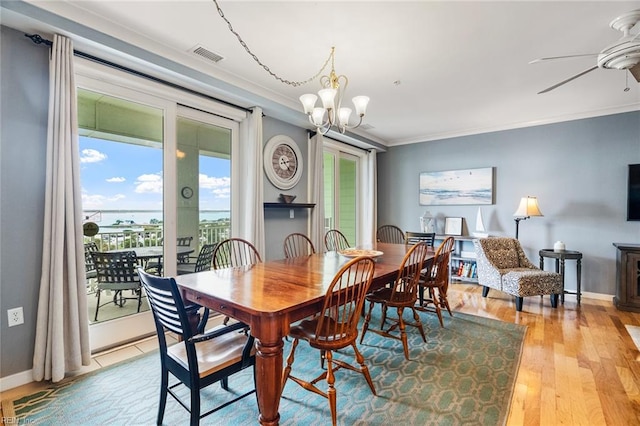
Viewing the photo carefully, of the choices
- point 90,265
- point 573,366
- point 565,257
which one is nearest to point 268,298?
point 90,265

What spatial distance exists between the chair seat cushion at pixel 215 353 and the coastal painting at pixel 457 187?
4.63m

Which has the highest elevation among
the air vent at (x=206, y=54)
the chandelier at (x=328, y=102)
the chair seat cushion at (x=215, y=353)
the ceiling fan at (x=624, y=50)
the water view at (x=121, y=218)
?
the air vent at (x=206, y=54)

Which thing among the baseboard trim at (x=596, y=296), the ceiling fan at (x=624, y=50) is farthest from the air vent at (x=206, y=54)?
the baseboard trim at (x=596, y=296)

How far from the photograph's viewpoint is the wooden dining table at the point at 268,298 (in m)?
1.44

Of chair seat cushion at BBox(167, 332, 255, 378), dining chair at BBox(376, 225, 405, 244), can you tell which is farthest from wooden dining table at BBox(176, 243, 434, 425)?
dining chair at BBox(376, 225, 405, 244)

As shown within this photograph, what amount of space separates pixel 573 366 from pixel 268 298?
98.2 inches

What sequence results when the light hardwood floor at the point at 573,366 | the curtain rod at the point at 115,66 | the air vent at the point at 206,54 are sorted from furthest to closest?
the air vent at the point at 206,54, the curtain rod at the point at 115,66, the light hardwood floor at the point at 573,366

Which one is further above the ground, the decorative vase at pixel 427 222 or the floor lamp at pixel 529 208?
the floor lamp at pixel 529 208

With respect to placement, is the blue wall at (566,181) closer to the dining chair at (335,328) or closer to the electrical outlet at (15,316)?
the dining chair at (335,328)

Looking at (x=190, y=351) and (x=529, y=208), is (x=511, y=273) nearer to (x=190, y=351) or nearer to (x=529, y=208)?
(x=529, y=208)

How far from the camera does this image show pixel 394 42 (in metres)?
2.49

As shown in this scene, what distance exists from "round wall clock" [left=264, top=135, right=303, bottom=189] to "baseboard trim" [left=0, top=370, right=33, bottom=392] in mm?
2790

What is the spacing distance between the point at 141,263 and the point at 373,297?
2207 millimetres

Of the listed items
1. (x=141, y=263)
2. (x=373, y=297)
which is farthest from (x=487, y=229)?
(x=141, y=263)
